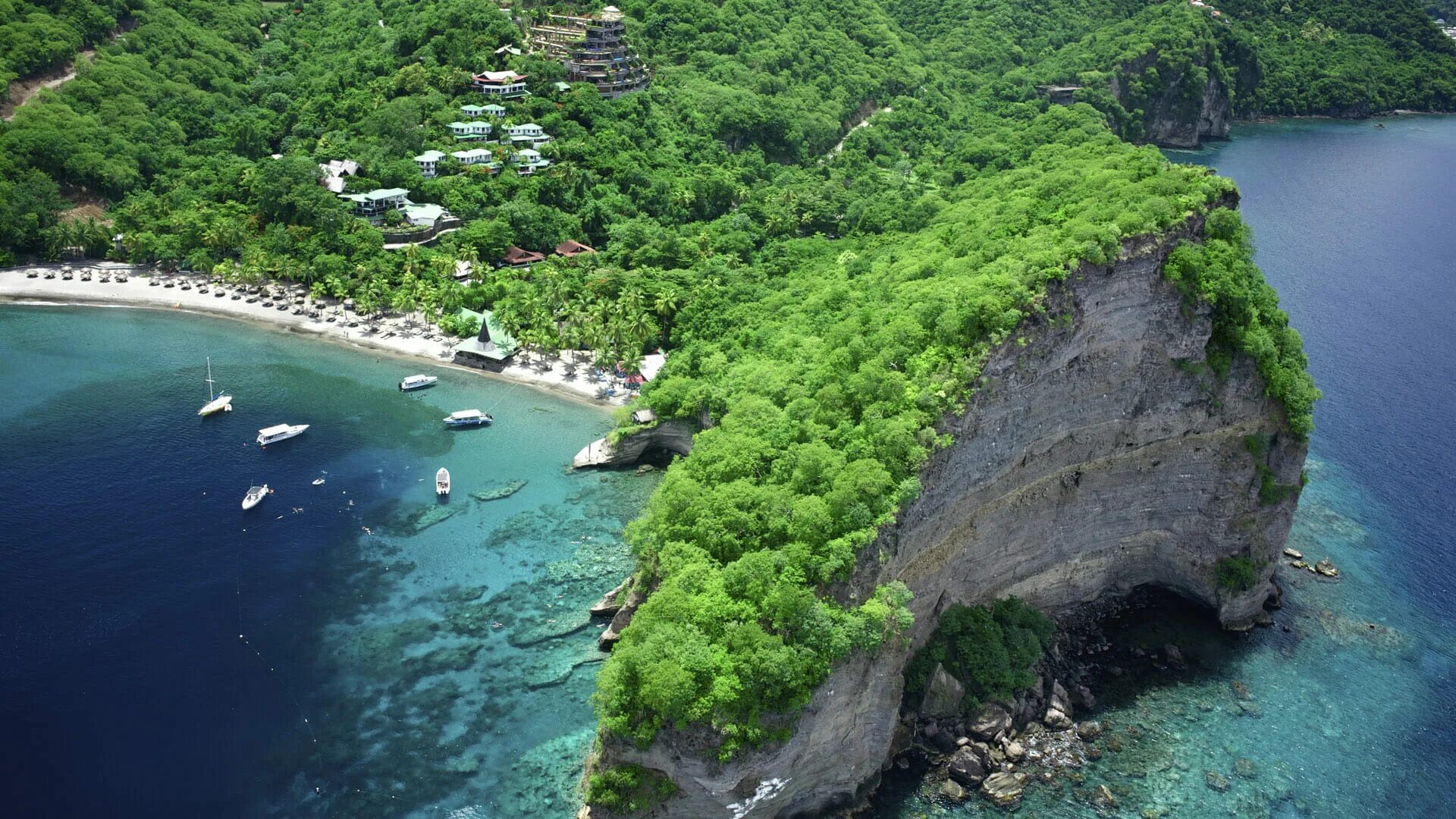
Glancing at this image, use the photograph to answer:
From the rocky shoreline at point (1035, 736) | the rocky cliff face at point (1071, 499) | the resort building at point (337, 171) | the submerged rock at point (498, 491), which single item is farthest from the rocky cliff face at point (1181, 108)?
the submerged rock at point (498, 491)

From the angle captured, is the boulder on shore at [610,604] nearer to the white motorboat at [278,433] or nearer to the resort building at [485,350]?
the white motorboat at [278,433]

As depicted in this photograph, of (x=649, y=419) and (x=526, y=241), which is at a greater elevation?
(x=526, y=241)

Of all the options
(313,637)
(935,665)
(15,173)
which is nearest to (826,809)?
(935,665)

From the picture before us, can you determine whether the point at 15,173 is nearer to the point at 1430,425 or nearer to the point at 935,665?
the point at 935,665

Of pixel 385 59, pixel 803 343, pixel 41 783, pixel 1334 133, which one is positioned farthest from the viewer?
pixel 1334 133

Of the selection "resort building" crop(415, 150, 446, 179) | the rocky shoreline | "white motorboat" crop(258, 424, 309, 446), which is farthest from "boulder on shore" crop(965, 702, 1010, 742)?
"resort building" crop(415, 150, 446, 179)

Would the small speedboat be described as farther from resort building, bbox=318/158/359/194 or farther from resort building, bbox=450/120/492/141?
resort building, bbox=450/120/492/141
